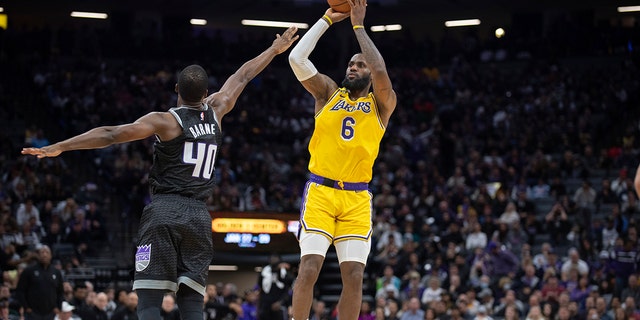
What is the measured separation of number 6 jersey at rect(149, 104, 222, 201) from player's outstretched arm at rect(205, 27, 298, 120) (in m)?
0.54

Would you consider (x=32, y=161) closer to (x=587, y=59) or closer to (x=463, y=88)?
(x=463, y=88)

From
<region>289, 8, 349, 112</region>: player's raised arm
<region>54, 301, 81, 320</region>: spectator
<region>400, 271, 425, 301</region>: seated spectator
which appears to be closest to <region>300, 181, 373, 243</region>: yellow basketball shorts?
<region>289, 8, 349, 112</region>: player's raised arm

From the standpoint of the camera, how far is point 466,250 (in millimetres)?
23828

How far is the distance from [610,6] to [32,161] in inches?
792

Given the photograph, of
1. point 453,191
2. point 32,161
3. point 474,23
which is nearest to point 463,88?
point 474,23

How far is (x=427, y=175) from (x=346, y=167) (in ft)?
65.5

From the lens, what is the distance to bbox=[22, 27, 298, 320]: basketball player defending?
760 cm

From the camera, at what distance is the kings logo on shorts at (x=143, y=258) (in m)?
7.61

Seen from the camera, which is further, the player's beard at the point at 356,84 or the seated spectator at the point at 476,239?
the seated spectator at the point at 476,239

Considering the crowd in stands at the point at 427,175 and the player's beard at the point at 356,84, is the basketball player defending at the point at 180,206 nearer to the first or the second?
the player's beard at the point at 356,84

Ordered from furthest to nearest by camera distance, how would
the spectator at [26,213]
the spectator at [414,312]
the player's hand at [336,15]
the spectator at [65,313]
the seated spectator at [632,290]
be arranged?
the spectator at [26,213], the seated spectator at [632,290], the spectator at [414,312], the spectator at [65,313], the player's hand at [336,15]

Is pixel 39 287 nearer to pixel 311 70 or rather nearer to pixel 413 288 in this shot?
pixel 413 288

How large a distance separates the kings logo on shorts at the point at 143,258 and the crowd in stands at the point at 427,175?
885 cm

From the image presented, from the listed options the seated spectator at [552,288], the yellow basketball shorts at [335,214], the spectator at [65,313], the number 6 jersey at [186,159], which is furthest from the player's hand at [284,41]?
the seated spectator at [552,288]
